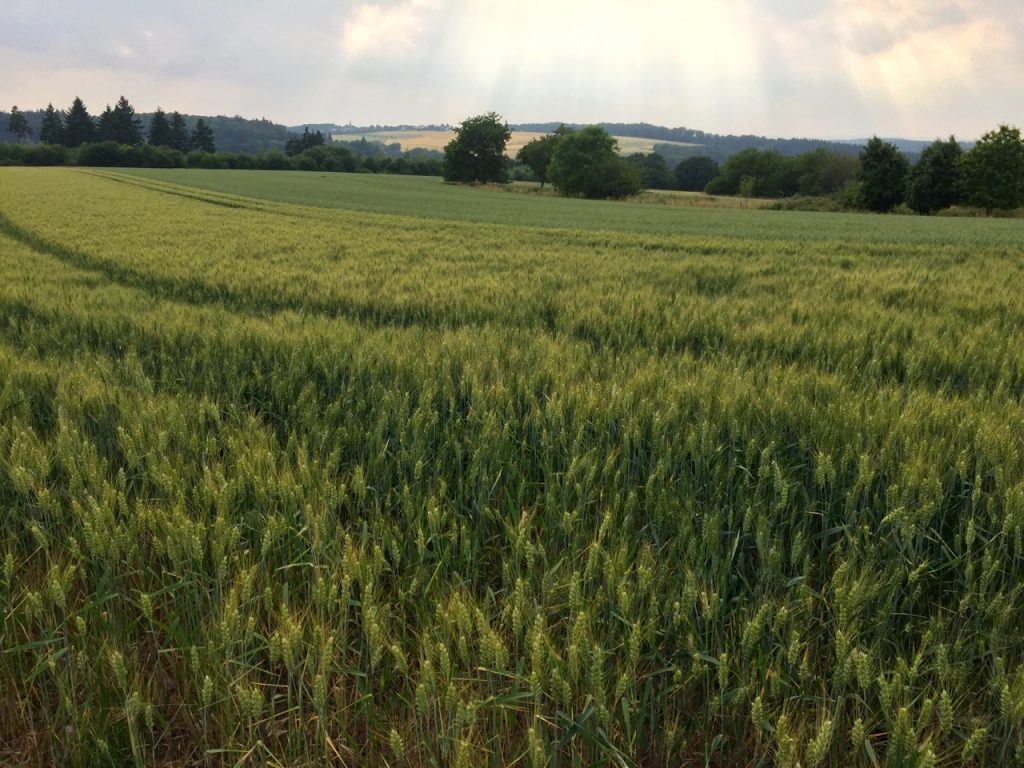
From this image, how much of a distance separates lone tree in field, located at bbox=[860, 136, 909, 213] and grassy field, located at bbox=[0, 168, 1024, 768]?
66256mm

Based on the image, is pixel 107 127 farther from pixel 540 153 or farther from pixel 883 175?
pixel 883 175

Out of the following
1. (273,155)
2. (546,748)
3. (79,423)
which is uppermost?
(273,155)

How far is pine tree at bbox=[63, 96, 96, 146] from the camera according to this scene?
11062 cm

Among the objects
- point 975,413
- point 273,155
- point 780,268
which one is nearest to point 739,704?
point 975,413

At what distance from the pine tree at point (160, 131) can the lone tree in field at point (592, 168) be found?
7970cm

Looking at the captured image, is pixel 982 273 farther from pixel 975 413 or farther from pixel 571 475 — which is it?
pixel 571 475

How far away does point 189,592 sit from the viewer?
1.76 m

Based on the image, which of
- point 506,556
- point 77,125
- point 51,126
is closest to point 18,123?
point 51,126

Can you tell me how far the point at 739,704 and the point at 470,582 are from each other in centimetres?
78

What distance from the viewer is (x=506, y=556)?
2.09 m

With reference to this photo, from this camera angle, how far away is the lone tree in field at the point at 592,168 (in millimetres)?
71688

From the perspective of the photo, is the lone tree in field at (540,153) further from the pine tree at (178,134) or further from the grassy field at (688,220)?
the pine tree at (178,134)

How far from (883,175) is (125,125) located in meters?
119

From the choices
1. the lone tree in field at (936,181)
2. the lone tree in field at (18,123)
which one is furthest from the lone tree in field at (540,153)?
the lone tree in field at (18,123)
